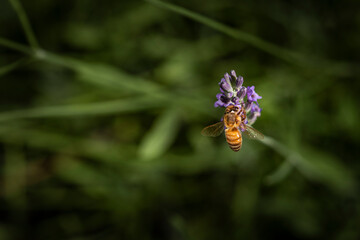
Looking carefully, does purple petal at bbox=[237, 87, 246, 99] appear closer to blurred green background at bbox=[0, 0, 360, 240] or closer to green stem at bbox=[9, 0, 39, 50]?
blurred green background at bbox=[0, 0, 360, 240]

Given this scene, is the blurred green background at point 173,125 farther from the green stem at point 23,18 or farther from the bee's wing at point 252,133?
the bee's wing at point 252,133

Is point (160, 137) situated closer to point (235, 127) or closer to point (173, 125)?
point (173, 125)

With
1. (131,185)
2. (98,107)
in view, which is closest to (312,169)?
(131,185)

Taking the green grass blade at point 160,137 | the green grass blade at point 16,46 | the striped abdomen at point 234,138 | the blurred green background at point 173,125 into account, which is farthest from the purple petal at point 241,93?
the green grass blade at point 16,46

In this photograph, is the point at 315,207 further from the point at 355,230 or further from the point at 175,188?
the point at 175,188

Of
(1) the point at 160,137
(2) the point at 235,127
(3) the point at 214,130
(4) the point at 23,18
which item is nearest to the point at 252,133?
(2) the point at 235,127

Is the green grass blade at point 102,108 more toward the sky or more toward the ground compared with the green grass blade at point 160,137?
more toward the sky

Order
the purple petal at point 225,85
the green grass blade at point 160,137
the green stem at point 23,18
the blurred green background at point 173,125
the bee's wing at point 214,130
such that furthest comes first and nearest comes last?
1. the blurred green background at point 173,125
2. the green grass blade at point 160,137
3. the green stem at point 23,18
4. the bee's wing at point 214,130
5. the purple petal at point 225,85

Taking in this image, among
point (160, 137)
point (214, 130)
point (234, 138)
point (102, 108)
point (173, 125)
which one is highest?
point (102, 108)

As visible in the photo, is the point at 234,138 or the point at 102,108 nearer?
the point at 234,138
